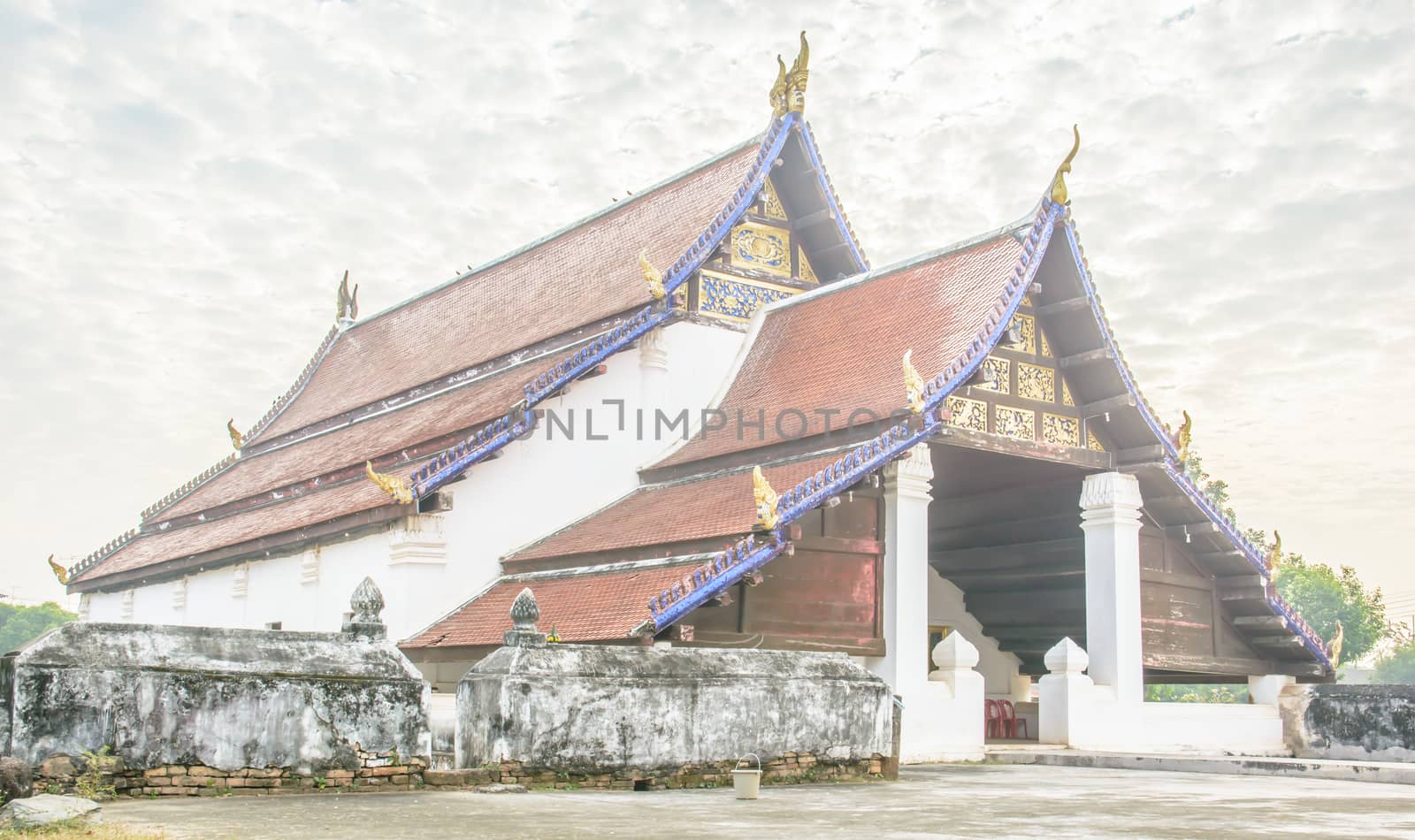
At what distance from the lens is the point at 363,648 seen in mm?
9219

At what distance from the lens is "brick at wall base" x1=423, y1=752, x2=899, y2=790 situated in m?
9.00

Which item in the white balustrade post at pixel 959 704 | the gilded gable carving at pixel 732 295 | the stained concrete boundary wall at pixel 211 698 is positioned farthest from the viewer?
the gilded gable carving at pixel 732 295

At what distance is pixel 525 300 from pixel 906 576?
370 inches

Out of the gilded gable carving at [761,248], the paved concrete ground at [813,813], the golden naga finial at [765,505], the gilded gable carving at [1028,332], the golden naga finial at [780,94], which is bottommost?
the paved concrete ground at [813,813]

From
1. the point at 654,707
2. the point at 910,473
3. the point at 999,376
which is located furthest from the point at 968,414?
the point at 654,707

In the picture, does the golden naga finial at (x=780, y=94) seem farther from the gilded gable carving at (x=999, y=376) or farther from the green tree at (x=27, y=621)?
the green tree at (x=27, y=621)

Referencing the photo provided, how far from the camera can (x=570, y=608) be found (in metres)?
13.9

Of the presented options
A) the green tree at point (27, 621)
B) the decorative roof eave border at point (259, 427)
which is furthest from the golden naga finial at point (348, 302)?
the green tree at point (27, 621)

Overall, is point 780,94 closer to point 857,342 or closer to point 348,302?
point 857,342

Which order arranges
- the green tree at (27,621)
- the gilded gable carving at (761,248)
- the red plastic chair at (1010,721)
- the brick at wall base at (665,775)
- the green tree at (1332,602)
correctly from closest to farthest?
the brick at wall base at (665,775)
the red plastic chair at (1010,721)
the gilded gable carving at (761,248)
the green tree at (1332,602)
the green tree at (27,621)

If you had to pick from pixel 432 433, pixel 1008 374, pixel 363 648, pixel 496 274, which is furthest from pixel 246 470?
pixel 363 648

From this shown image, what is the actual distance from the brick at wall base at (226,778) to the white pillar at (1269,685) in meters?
12.0

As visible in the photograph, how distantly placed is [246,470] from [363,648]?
53.7 feet

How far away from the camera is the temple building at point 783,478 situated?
14094 millimetres
